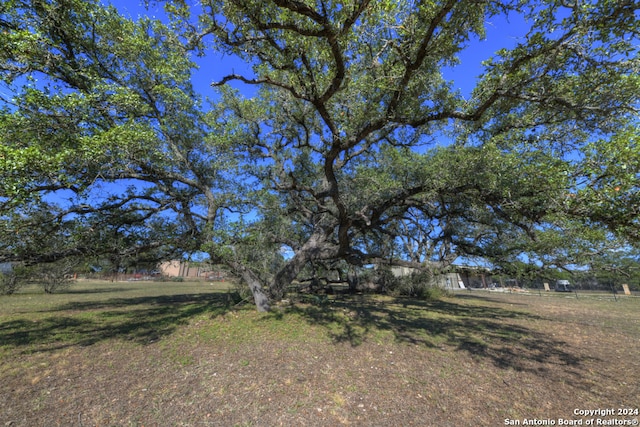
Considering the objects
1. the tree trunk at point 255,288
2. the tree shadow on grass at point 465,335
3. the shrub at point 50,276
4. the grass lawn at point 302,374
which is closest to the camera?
the grass lawn at point 302,374

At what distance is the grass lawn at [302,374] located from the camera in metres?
3.17

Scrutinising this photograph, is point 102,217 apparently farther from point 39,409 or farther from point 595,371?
point 595,371

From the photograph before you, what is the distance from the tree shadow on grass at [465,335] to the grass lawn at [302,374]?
53 mm

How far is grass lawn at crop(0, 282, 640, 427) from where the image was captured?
125 inches

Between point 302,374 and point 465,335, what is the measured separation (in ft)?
15.9

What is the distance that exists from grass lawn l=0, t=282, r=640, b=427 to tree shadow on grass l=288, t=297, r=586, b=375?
53mm

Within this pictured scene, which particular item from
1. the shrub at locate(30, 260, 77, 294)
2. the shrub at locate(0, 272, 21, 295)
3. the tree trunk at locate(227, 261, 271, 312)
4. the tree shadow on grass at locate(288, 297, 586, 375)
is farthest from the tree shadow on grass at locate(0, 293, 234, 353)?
the shrub at locate(0, 272, 21, 295)

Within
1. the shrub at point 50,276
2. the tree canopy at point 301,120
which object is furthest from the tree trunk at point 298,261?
the shrub at point 50,276

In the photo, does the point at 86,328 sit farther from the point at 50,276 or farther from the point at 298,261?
the point at 50,276

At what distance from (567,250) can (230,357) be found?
12.6 m

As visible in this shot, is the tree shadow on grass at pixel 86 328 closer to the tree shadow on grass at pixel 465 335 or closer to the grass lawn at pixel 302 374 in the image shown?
the grass lawn at pixel 302 374

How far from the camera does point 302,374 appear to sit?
4262mm

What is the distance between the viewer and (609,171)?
4.09 metres

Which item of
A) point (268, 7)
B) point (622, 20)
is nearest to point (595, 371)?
point (622, 20)
